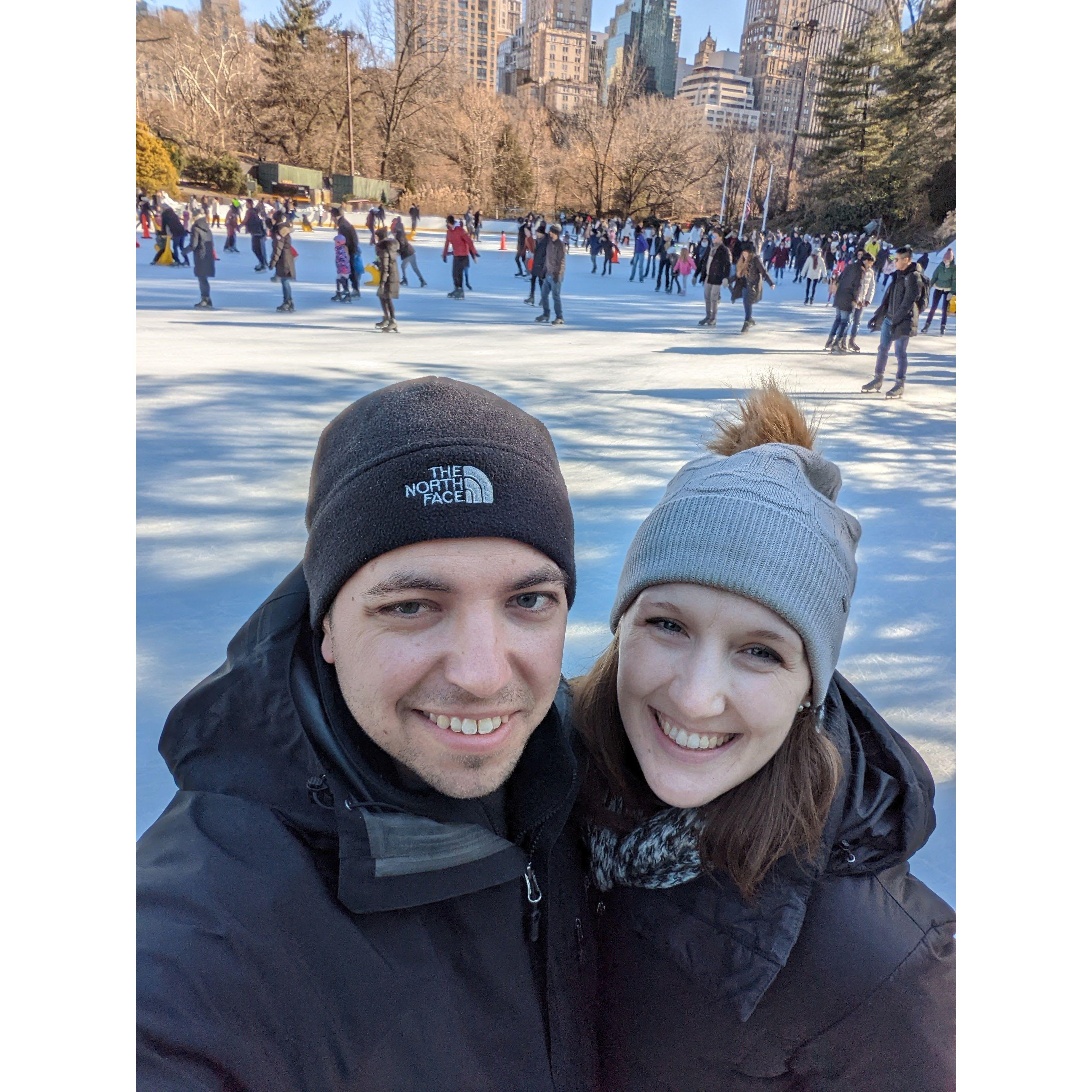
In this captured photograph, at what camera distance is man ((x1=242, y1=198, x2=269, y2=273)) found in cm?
370

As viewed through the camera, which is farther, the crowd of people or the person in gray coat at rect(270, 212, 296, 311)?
the person in gray coat at rect(270, 212, 296, 311)

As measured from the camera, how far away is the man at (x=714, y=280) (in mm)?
8344

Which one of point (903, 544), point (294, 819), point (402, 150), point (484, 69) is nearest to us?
point (294, 819)

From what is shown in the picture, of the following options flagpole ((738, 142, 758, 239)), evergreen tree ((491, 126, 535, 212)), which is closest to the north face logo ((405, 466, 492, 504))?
flagpole ((738, 142, 758, 239))

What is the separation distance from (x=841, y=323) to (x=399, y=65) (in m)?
6.25

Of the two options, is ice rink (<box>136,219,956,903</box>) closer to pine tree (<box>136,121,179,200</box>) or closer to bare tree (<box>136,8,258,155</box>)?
pine tree (<box>136,121,179,200</box>)

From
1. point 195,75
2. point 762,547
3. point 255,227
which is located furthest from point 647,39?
point 255,227

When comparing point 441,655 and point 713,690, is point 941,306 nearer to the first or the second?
point 713,690

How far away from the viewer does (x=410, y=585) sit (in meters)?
0.87

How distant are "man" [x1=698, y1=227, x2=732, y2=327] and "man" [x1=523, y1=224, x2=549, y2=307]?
→ 1946 millimetres

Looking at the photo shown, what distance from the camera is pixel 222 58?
1.63 metres
